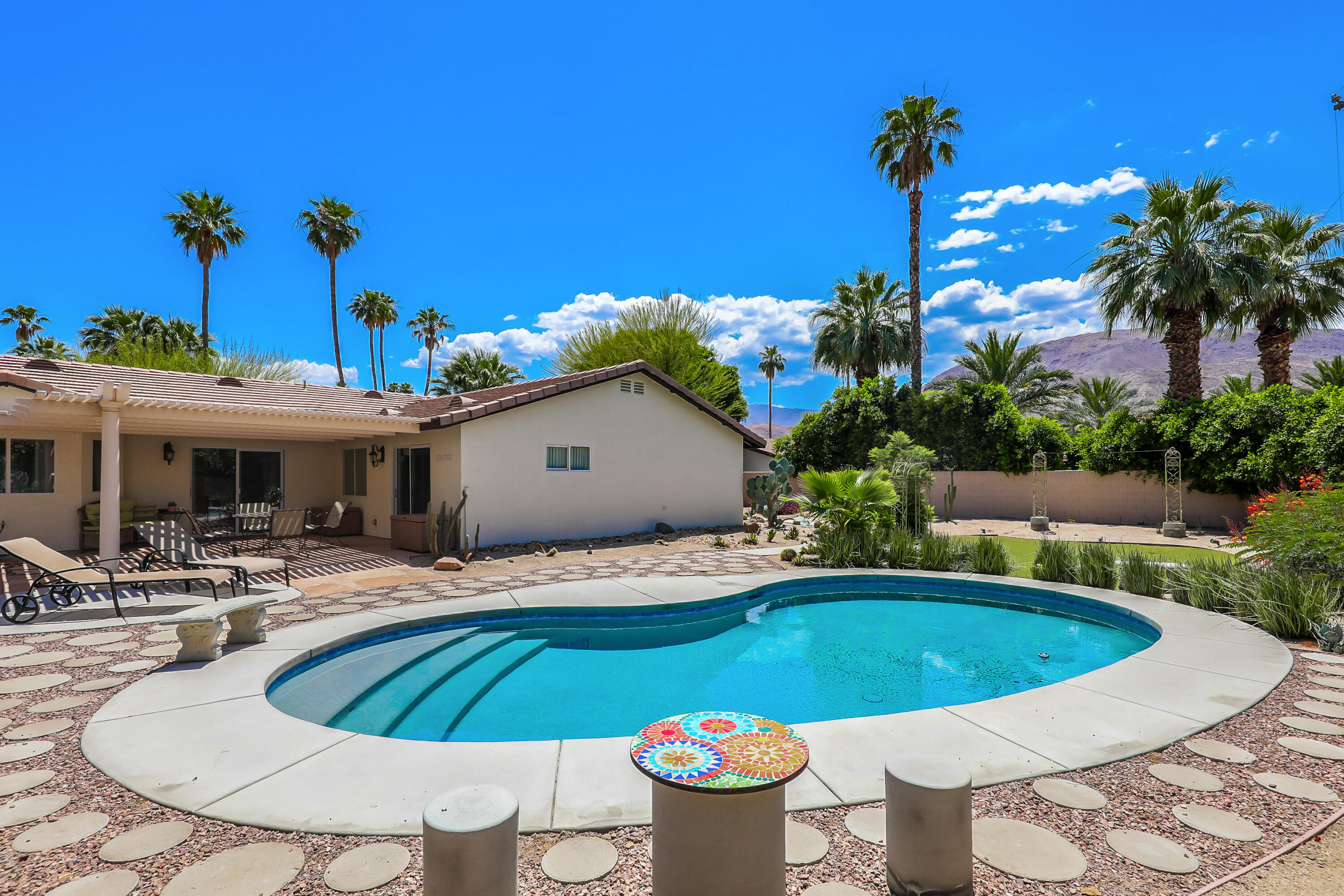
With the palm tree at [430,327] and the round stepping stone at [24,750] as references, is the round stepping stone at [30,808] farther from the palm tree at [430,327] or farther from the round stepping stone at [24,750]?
the palm tree at [430,327]

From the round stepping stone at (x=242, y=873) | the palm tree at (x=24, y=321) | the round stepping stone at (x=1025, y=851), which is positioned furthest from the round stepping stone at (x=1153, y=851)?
the palm tree at (x=24, y=321)

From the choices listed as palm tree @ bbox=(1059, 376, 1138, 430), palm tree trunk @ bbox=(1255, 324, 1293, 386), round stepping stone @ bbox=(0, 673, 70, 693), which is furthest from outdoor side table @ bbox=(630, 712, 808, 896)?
palm tree @ bbox=(1059, 376, 1138, 430)

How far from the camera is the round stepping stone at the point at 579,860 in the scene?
249 centimetres

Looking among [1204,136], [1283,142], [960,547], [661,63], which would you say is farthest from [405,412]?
[1204,136]

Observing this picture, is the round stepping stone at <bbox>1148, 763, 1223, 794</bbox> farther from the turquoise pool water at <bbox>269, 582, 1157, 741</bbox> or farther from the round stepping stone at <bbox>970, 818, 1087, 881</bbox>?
the turquoise pool water at <bbox>269, 582, 1157, 741</bbox>

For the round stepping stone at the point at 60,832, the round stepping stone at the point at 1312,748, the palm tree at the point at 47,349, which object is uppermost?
the palm tree at the point at 47,349

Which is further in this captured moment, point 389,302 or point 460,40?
point 389,302

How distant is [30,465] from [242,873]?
1529cm

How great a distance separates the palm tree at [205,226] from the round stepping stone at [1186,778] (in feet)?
116

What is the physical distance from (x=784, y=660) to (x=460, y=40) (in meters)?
11.7

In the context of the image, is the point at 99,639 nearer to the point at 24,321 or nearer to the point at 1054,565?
the point at 1054,565

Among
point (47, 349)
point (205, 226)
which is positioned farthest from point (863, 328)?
point (47, 349)

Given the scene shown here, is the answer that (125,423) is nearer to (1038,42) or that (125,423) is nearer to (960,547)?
(960,547)

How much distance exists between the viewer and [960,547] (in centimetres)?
1083
